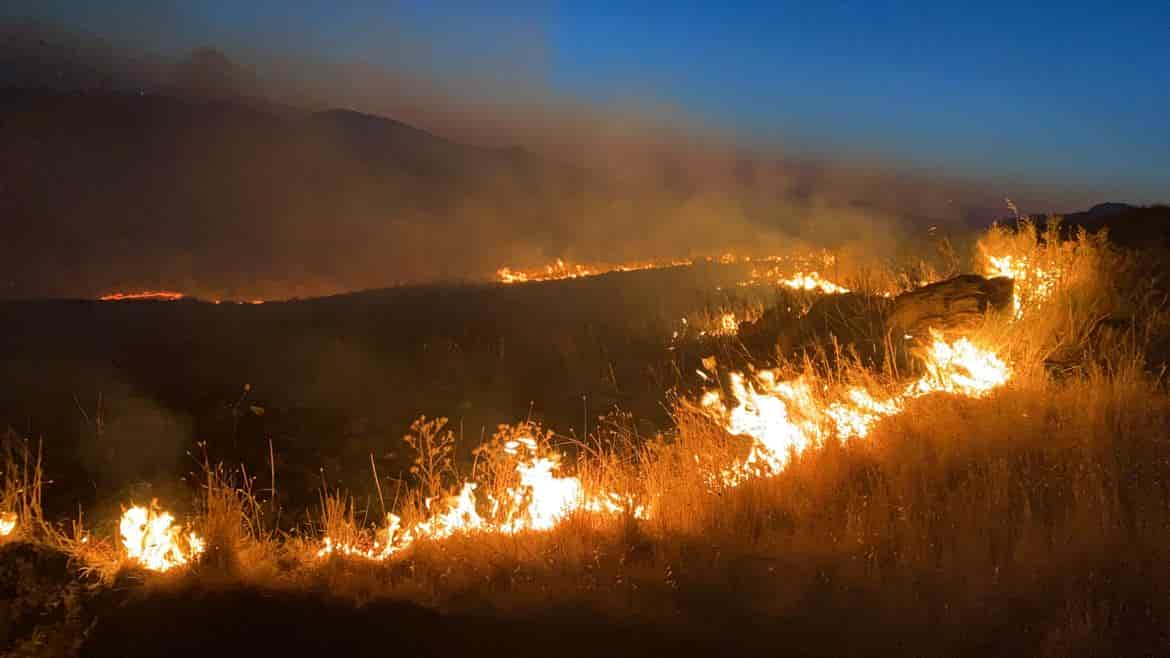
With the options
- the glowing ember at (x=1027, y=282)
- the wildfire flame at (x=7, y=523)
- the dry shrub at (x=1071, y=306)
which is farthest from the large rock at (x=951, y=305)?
the wildfire flame at (x=7, y=523)

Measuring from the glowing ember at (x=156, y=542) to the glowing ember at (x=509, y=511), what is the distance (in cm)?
79

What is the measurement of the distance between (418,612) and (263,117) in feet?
86.9

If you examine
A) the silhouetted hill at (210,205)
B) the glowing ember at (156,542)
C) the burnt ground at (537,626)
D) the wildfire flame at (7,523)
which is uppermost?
the silhouetted hill at (210,205)

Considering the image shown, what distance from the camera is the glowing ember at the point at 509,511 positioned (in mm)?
5129

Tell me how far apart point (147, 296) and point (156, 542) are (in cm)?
1319

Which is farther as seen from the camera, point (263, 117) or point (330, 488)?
point (263, 117)

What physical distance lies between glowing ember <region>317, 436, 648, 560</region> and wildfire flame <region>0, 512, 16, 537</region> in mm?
1805

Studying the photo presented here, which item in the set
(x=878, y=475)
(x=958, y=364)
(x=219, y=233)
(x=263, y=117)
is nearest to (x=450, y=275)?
(x=219, y=233)

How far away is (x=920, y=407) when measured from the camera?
6699mm

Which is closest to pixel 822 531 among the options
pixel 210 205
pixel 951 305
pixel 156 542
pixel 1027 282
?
pixel 156 542

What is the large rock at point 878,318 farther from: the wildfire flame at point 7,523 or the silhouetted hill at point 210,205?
the silhouetted hill at point 210,205

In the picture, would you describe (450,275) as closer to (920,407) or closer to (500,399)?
(500,399)

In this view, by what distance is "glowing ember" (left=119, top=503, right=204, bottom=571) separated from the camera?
4.74 metres

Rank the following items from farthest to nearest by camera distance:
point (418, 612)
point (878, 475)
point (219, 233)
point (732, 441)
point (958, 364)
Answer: point (219, 233)
point (958, 364)
point (732, 441)
point (878, 475)
point (418, 612)
